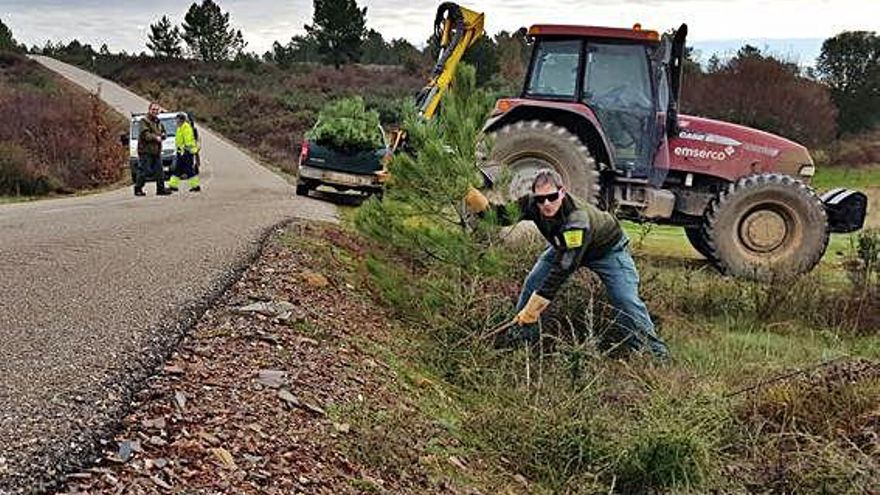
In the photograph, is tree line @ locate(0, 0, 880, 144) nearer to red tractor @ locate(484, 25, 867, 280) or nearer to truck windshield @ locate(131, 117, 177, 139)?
truck windshield @ locate(131, 117, 177, 139)

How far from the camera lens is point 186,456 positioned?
3.49 metres

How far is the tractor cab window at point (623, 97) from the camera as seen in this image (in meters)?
10.1

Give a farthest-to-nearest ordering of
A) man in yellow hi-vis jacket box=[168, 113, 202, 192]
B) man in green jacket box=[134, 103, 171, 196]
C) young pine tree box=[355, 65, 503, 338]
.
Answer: man in yellow hi-vis jacket box=[168, 113, 202, 192]
man in green jacket box=[134, 103, 171, 196]
young pine tree box=[355, 65, 503, 338]

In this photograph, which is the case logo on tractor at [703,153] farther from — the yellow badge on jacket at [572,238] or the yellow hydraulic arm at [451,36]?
the yellow badge on jacket at [572,238]

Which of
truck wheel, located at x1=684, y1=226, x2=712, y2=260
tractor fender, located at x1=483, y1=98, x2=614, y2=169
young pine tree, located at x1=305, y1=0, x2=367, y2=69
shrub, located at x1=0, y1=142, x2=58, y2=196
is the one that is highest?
young pine tree, located at x1=305, y1=0, x2=367, y2=69

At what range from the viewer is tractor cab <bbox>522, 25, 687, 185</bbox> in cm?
1007

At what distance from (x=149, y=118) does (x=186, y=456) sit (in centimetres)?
1190

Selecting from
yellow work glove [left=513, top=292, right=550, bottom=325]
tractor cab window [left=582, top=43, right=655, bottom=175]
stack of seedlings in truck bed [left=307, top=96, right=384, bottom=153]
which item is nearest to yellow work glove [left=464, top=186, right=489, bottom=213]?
yellow work glove [left=513, top=292, right=550, bottom=325]

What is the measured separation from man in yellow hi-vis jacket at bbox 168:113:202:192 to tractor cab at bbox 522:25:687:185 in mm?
7810

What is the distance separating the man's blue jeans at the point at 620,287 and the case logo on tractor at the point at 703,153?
151 inches

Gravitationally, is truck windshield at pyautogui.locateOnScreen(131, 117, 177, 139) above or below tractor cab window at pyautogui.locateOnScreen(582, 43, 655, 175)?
below

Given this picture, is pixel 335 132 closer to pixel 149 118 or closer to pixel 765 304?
pixel 149 118

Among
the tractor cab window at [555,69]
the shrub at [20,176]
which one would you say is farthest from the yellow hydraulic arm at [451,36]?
the shrub at [20,176]

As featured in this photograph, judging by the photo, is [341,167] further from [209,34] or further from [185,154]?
[209,34]
